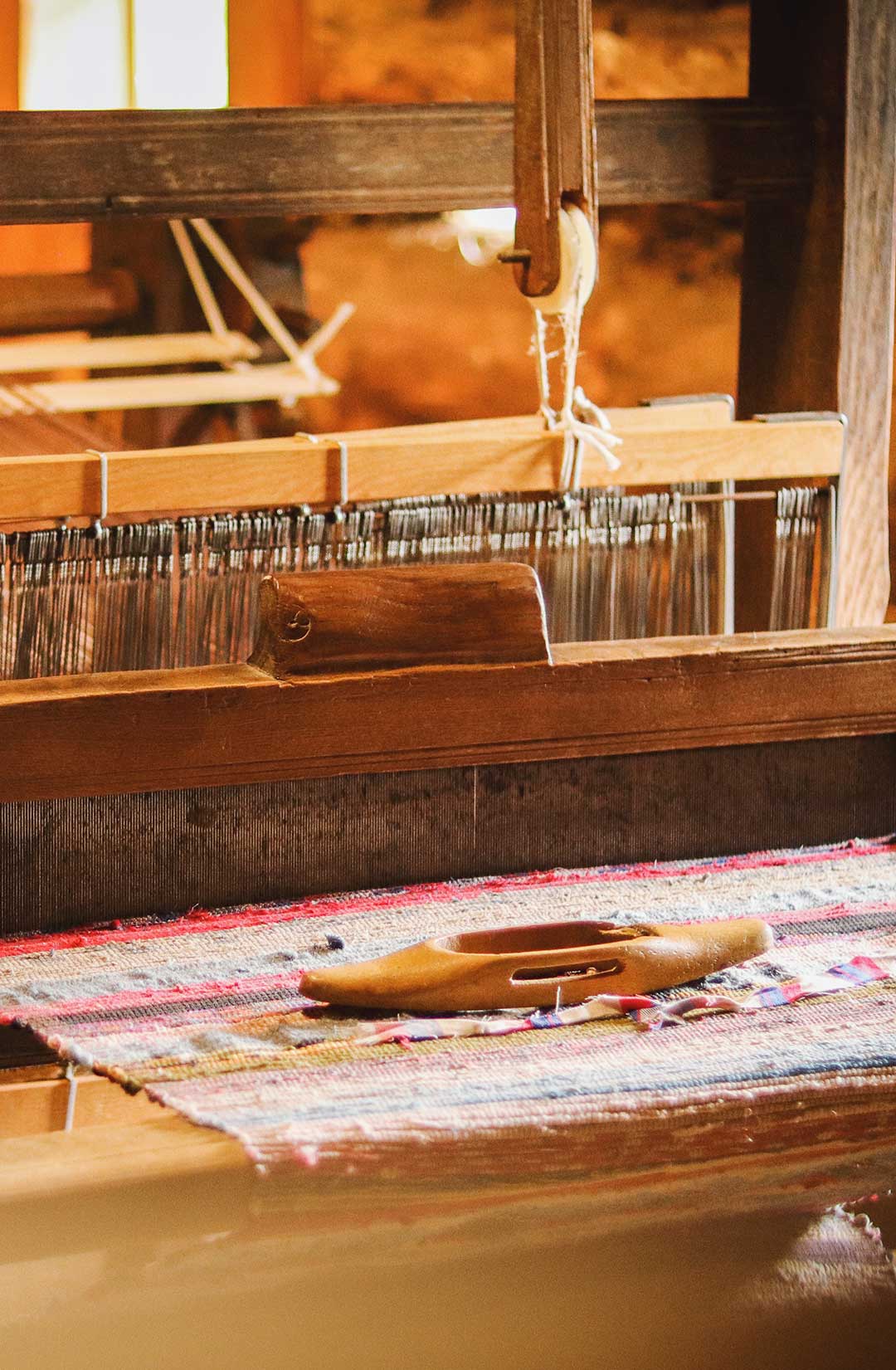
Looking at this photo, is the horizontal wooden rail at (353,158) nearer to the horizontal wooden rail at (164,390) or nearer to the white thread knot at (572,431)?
the white thread knot at (572,431)

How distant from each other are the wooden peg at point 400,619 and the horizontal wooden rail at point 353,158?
3.05 feet

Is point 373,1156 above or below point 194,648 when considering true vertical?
below

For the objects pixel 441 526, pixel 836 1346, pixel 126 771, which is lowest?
pixel 836 1346

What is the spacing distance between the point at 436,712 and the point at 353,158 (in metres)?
1.11

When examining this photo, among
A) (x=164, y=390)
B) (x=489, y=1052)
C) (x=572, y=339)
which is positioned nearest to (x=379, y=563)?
(x=572, y=339)

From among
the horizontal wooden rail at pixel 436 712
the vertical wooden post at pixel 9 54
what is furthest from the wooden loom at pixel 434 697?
the vertical wooden post at pixel 9 54

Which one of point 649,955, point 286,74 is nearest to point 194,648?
point 649,955

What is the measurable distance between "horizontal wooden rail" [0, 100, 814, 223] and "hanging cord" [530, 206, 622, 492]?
63cm

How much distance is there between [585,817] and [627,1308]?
89cm

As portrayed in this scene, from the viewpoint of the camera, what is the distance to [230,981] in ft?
5.67

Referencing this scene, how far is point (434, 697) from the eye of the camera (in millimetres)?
1936

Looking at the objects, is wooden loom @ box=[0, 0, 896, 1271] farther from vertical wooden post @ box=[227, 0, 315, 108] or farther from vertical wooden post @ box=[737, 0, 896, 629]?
vertical wooden post @ box=[227, 0, 315, 108]

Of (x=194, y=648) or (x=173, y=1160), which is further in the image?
(x=194, y=648)

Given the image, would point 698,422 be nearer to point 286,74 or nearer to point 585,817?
point 585,817
